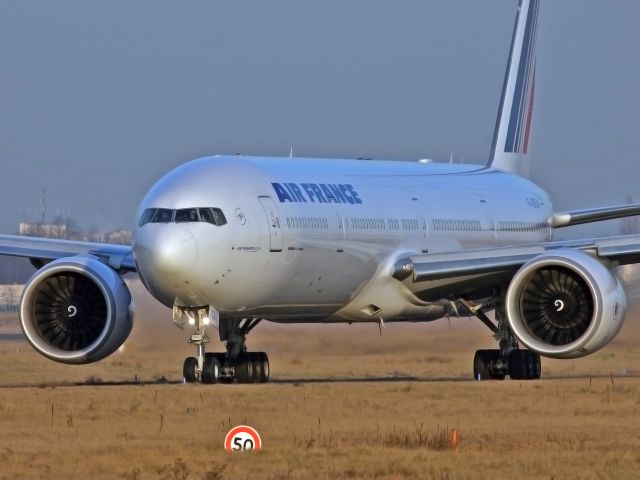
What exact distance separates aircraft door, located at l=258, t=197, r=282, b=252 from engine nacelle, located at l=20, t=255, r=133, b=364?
3.01 meters

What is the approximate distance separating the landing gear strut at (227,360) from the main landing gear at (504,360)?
172 inches

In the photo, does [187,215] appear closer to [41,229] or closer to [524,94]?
[524,94]

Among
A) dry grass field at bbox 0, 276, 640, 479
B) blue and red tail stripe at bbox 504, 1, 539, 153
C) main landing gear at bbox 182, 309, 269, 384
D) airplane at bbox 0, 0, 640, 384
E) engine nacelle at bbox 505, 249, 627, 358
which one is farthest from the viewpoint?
blue and red tail stripe at bbox 504, 1, 539, 153

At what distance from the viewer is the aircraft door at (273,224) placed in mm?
30047

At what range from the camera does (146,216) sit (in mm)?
28844

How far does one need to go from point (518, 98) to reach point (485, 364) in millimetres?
12596

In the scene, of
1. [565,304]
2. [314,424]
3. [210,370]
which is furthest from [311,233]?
[314,424]

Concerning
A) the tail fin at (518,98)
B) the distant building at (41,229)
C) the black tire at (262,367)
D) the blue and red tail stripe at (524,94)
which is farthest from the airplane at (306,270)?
the distant building at (41,229)

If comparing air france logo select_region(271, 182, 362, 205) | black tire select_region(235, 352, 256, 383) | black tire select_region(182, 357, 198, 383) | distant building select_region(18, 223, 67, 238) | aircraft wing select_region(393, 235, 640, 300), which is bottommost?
black tire select_region(182, 357, 198, 383)

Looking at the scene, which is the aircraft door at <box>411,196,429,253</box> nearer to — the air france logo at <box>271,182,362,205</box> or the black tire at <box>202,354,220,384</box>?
the air france logo at <box>271,182,362,205</box>

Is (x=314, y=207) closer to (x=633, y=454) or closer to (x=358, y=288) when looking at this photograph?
(x=358, y=288)

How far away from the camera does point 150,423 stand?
2211cm

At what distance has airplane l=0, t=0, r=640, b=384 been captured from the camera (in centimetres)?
2888

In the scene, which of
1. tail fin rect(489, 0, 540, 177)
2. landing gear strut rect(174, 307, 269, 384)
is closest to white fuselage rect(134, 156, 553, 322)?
landing gear strut rect(174, 307, 269, 384)
